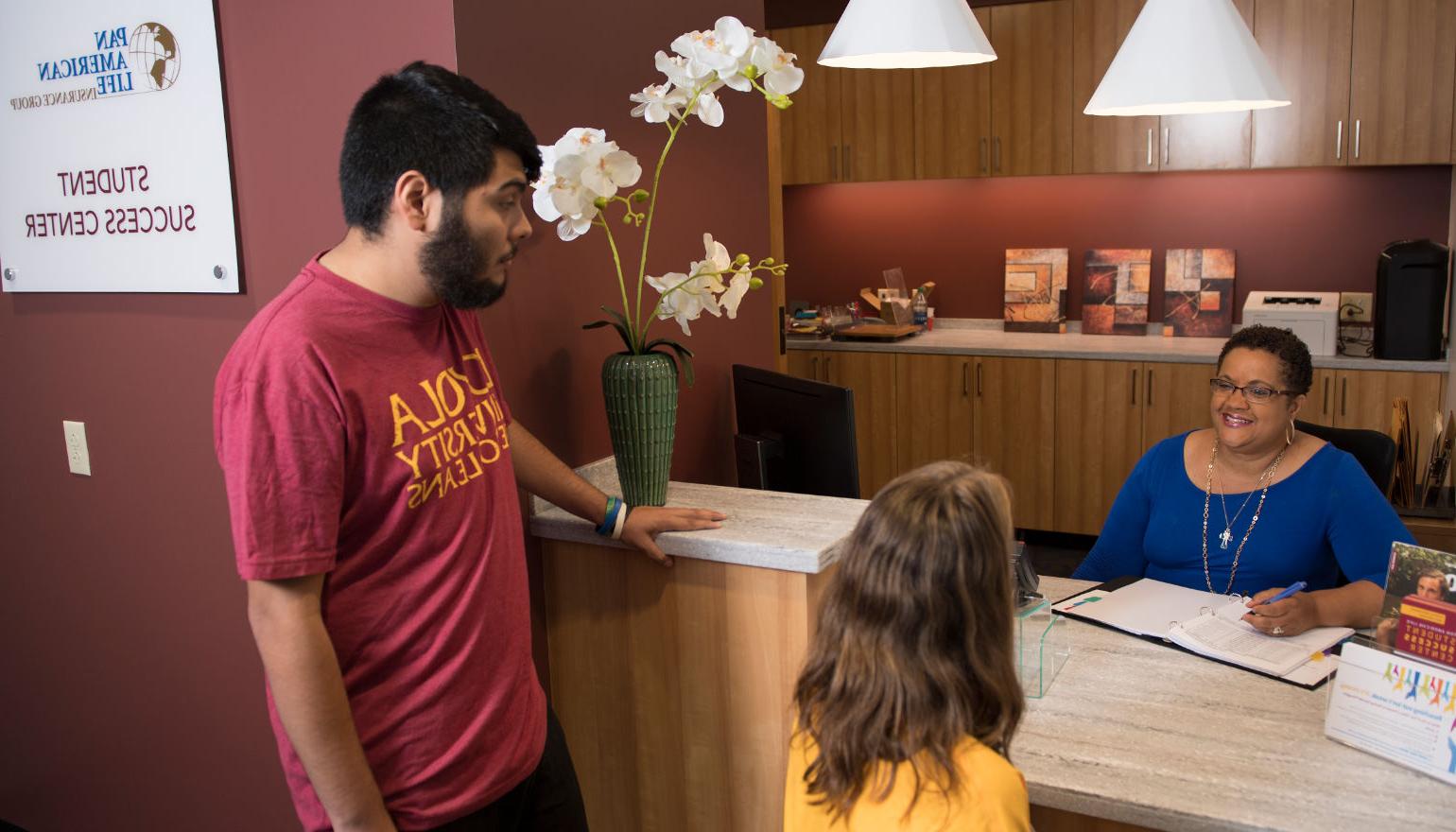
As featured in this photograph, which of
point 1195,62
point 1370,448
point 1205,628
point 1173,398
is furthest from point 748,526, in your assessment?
point 1173,398

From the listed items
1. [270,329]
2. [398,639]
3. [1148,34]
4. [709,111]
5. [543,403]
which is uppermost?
[1148,34]

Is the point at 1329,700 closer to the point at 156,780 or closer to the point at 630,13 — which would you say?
the point at 630,13

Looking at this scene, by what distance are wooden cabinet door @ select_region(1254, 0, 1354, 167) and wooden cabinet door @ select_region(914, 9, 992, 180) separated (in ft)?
3.78

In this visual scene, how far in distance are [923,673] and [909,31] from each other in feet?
4.17

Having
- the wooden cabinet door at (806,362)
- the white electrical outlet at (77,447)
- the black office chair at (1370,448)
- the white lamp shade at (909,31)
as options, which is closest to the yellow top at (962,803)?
the white lamp shade at (909,31)

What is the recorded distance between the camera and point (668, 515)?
1925mm

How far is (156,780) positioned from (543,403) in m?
1.37

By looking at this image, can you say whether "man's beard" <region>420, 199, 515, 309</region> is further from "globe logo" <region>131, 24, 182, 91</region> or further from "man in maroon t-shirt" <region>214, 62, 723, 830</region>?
"globe logo" <region>131, 24, 182, 91</region>

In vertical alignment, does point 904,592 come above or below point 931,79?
below

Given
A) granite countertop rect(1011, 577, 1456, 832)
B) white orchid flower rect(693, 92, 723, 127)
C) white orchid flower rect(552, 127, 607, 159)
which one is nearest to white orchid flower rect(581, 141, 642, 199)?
white orchid flower rect(552, 127, 607, 159)

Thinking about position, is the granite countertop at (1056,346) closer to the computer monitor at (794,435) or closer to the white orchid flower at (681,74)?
the computer monitor at (794,435)

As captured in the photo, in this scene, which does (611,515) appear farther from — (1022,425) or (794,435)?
(1022,425)

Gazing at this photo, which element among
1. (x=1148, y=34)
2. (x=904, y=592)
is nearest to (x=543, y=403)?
(x=904, y=592)

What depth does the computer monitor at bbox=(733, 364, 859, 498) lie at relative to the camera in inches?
89.0
